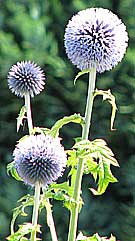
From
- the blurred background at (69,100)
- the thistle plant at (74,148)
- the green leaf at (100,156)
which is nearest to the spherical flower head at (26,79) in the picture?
the thistle plant at (74,148)

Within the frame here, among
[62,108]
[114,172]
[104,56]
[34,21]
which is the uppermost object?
[34,21]

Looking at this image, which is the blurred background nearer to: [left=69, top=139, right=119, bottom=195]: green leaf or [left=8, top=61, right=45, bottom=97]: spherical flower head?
[left=8, top=61, right=45, bottom=97]: spherical flower head

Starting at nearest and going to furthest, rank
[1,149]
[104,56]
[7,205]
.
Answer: [104,56] → [7,205] → [1,149]

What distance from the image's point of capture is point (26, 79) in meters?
1.87

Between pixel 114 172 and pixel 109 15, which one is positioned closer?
pixel 109 15

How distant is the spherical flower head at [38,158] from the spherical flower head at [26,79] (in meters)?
0.30

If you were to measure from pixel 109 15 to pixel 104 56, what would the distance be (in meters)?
0.10

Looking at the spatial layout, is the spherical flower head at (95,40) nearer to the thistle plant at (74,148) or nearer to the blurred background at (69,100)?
the thistle plant at (74,148)

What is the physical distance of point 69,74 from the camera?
3129mm

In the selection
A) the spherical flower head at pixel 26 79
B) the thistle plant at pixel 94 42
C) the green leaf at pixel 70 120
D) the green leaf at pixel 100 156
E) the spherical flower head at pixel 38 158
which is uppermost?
the spherical flower head at pixel 26 79

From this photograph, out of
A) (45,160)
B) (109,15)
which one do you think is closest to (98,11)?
(109,15)

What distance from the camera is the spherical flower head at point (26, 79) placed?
1.83 m

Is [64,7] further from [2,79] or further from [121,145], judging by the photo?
[121,145]

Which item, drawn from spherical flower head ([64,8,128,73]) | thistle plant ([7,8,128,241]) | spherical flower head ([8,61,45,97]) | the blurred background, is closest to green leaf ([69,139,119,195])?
thistle plant ([7,8,128,241])
